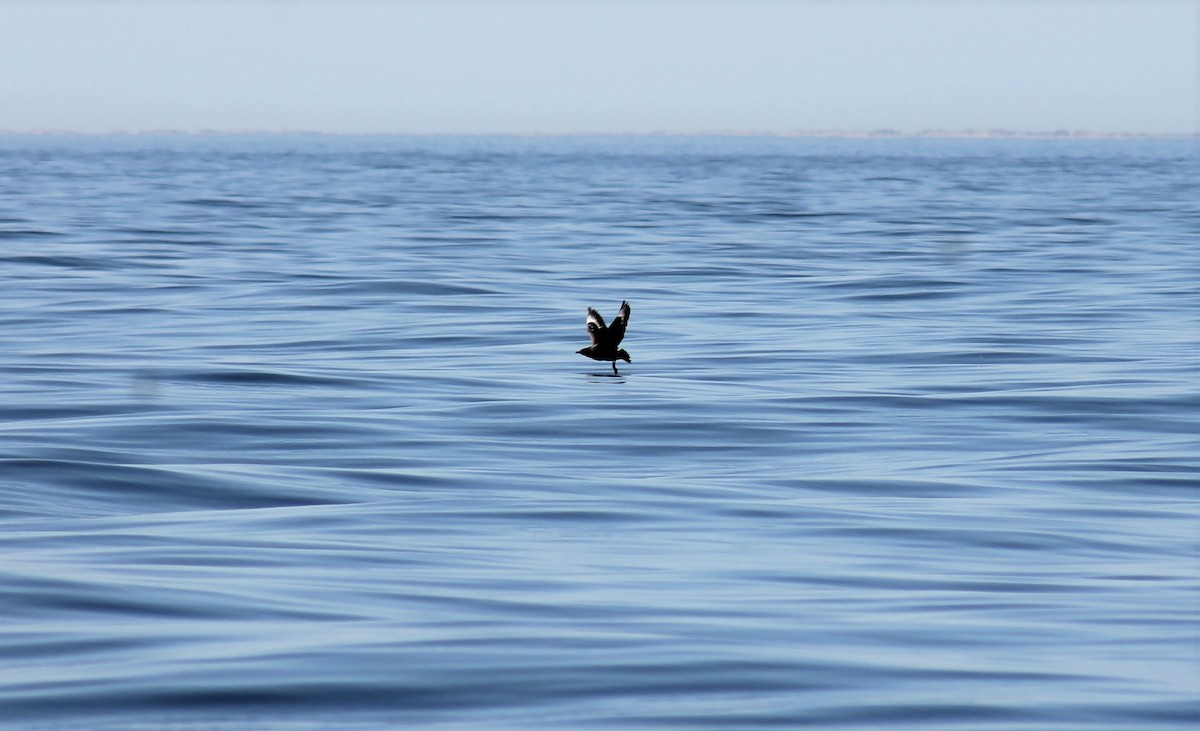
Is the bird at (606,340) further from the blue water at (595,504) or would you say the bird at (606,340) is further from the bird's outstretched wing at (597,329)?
the blue water at (595,504)

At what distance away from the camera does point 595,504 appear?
9.23m

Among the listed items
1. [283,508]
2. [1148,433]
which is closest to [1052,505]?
[1148,433]

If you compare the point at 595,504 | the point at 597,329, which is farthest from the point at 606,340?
the point at 595,504

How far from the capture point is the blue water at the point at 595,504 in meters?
5.66

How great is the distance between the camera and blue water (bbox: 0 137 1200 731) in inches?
223

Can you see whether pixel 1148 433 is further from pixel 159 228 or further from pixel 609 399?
pixel 159 228

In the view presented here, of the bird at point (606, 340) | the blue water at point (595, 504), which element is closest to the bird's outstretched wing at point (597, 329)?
the bird at point (606, 340)

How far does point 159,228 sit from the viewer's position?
36.8 m

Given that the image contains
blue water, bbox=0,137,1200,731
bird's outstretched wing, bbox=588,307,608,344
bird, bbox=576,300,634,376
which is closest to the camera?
blue water, bbox=0,137,1200,731

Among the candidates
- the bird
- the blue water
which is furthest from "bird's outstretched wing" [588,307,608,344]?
the blue water

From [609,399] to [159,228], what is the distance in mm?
25603

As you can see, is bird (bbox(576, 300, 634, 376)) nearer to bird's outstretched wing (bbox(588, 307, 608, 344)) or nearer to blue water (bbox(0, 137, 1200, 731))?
bird's outstretched wing (bbox(588, 307, 608, 344))

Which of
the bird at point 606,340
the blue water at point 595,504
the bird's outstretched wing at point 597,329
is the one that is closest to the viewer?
the blue water at point 595,504

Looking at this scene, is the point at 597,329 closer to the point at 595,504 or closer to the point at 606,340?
the point at 606,340
